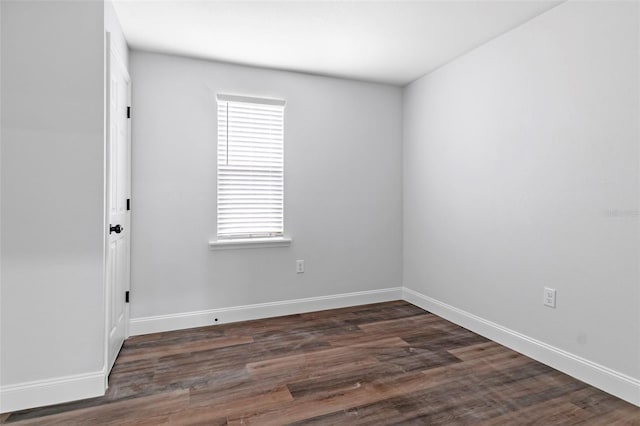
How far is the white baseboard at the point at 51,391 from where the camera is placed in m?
1.97

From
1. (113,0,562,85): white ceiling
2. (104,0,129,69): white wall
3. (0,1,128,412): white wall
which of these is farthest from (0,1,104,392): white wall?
(113,0,562,85): white ceiling

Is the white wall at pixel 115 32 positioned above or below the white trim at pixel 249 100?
above

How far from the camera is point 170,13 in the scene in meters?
2.51

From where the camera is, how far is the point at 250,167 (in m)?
3.49

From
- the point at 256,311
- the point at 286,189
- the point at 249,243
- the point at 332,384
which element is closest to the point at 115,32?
the point at 286,189

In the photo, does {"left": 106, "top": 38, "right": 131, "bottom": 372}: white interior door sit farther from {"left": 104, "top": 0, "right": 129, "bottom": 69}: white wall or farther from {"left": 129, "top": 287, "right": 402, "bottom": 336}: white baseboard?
{"left": 129, "top": 287, "right": 402, "bottom": 336}: white baseboard

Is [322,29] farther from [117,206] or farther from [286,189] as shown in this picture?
[117,206]

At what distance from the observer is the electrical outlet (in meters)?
2.49

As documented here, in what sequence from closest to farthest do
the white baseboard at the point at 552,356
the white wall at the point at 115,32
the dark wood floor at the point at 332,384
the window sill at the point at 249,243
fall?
the dark wood floor at the point at 332,384, the white baseboard at the point at 552,356, the white wall at the point at 115,32, the window sill at the point at 249,243

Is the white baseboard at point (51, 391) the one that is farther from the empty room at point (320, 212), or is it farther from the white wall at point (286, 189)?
the white wall at point (286, 189)

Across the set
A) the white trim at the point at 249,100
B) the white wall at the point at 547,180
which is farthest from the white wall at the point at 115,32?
the white wall at the point at 547,180

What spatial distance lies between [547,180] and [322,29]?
2.00 metres

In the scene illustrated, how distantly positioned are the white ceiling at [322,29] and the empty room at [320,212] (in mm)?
25

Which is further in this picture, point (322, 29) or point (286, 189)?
point (286, 189)
